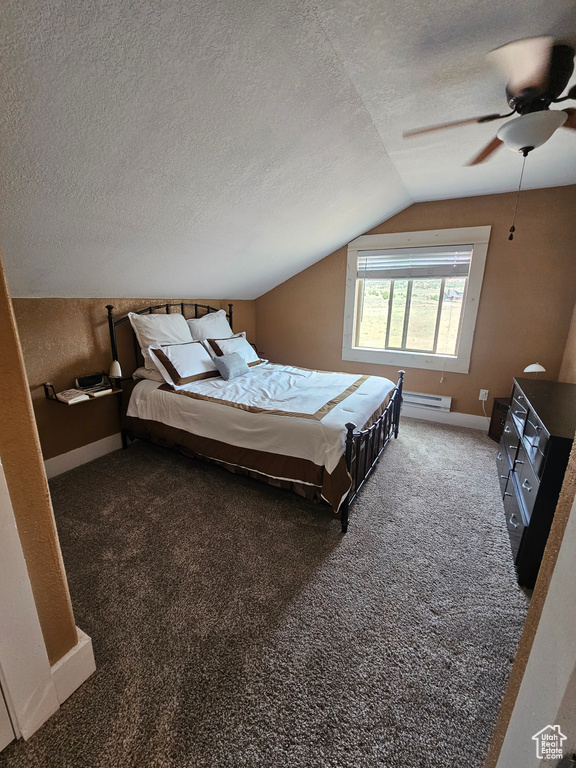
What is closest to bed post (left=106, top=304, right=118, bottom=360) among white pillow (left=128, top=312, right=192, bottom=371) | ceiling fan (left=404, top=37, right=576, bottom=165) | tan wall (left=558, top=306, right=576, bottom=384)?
white pillow (left=128, top=312, right=192, bottom=371)

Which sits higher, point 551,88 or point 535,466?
point 551,88

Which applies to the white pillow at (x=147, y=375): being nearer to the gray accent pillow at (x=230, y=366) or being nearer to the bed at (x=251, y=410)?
the bed at (x=251, y=410)

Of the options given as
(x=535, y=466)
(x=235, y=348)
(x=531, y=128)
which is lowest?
(x=535, y=466)

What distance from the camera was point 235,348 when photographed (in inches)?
134

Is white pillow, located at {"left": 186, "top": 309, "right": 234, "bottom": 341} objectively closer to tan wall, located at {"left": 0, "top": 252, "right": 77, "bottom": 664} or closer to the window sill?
the window sill

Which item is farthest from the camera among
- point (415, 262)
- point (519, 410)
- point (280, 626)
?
point (415, 262)

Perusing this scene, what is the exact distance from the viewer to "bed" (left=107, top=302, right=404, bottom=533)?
6.51 ft

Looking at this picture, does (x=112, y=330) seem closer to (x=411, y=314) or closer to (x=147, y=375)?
(x=147, y=375)

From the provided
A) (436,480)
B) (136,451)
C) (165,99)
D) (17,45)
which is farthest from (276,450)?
(17,45)

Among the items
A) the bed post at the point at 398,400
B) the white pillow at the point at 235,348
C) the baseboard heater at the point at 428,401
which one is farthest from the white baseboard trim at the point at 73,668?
the baseboard heater at the point at 428,401

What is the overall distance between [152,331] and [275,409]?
4.93ft

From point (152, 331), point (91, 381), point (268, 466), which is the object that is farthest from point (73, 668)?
point (152, 331)

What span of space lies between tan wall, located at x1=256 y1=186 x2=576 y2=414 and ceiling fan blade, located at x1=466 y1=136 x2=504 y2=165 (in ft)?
3.40

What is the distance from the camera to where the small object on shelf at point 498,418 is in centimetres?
315
